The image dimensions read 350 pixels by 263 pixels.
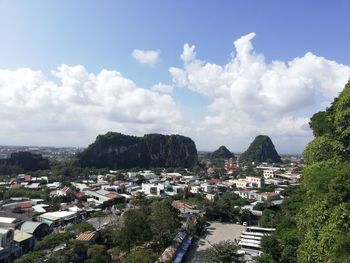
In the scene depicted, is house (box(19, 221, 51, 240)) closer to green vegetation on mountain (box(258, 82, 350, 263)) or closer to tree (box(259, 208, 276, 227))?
tree (box(259, 208, 276, 227))

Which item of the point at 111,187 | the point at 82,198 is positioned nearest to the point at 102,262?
the point at 82,198

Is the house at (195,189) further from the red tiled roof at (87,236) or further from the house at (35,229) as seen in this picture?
the red tiled roof at (87,236)

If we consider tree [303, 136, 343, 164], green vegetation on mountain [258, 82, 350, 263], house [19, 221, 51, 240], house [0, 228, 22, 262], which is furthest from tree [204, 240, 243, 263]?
house [19, 221, 51, 240]

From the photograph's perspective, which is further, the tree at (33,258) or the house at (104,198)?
the house at (104,198)

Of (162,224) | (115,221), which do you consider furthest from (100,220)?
(162,224)

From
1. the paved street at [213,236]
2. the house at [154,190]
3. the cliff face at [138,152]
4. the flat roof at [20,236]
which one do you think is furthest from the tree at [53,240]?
the cliff face at [138,152]

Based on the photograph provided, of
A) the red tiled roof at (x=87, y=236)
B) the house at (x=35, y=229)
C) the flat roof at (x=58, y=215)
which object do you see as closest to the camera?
the red tiled roof at (x=87, y=236)

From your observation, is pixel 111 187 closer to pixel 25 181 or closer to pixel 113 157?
pixel 25 181
